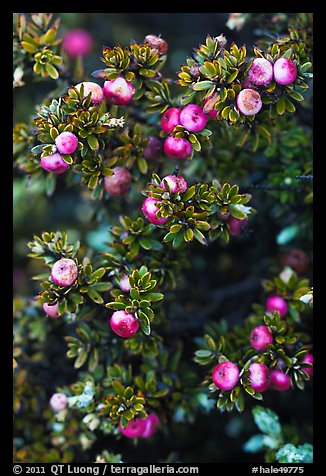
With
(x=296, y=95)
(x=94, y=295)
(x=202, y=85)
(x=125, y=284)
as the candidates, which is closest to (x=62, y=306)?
(x=94, y=295)

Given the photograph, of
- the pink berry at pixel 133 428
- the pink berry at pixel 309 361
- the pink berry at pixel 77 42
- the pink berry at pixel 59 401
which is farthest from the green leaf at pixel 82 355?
the pink berry at pixel 77 42

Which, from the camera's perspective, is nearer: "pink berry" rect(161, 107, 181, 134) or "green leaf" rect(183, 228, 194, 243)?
"green leaf" rect(183, 228, 194, 243)

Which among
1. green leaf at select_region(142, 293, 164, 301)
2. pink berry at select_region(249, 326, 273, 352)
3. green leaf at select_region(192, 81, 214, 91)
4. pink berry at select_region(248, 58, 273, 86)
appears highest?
pink berry at select_region(248, 58, 273, 86)

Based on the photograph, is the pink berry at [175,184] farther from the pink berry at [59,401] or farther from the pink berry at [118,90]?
the pink berry at [59,401]

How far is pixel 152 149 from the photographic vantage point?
2186 millimetres

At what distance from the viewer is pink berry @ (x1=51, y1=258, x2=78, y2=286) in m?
1.88

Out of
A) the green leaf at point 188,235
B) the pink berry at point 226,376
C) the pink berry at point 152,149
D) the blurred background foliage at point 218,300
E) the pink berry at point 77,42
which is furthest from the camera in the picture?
the pink berry at point 77,42

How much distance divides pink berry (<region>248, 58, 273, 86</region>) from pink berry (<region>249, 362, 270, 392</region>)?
1022 mm

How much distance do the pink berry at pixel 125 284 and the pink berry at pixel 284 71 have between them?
90cm

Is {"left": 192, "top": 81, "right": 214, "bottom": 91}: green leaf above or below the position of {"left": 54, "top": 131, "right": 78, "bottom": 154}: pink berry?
above

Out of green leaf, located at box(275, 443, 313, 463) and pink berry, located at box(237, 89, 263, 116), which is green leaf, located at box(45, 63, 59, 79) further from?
green leaf, located at box(275, 443, 313, 463)

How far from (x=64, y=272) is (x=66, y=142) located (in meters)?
0.45

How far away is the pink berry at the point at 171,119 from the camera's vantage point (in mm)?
1967

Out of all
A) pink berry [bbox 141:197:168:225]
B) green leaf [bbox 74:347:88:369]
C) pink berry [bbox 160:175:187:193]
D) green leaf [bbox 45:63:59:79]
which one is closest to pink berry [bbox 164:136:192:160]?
pink berry [bbox 160:175:187:193]
